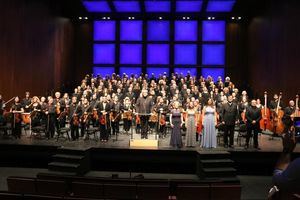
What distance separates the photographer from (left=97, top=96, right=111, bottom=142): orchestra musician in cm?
1147


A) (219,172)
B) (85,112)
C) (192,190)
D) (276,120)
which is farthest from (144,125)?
(192,190)

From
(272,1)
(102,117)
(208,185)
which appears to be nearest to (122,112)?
(102,117)

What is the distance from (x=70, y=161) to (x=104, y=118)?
82.6 inches

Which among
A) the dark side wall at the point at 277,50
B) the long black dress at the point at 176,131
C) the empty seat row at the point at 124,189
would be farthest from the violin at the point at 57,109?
the dark side wall at the point at 277,50

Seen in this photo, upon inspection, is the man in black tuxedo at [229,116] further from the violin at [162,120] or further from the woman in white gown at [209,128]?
the violin at [162,120]

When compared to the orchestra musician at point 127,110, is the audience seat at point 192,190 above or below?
below

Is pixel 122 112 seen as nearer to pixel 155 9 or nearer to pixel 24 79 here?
pixel 24 79

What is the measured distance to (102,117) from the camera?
37.6 ft

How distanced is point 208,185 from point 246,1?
15.7 meters

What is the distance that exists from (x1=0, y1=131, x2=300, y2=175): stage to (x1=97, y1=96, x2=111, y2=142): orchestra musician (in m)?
0.94

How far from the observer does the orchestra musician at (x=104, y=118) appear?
11469 mm

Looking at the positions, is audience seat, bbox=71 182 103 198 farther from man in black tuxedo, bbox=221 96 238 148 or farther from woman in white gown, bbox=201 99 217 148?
man in black tuxedo, bbox=221 96 238 148

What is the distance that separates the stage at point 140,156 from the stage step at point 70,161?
0.33 ft

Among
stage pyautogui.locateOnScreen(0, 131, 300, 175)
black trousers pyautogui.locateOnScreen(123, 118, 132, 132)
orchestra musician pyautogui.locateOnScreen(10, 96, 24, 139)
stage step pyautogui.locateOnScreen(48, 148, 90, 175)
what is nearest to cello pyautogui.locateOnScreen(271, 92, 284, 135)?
stage pyautogui.locateOnScreen(0, 131, 300, 175)
